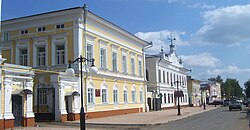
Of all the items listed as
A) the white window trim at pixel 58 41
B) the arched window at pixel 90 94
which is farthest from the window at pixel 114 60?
the white window trim at pixel 58 41

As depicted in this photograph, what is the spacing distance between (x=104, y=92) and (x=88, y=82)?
3707mm

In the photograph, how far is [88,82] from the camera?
3069 centimetres

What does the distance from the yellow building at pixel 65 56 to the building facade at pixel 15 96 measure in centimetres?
383

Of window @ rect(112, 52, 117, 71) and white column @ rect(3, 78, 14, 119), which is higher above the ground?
window @ rect(112, 52, 117, 71)

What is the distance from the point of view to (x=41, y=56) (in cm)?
3134

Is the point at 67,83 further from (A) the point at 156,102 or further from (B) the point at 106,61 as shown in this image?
(A) the point at 156,102

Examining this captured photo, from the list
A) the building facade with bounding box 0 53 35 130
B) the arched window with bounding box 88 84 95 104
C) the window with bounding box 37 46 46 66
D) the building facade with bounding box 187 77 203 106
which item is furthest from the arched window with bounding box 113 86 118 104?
the building facade with bounding box 187 77 203 106

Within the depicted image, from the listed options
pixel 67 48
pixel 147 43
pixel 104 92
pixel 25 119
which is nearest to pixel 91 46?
pixel 67 48

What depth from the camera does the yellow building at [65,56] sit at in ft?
88.2

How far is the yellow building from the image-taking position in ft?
88.2

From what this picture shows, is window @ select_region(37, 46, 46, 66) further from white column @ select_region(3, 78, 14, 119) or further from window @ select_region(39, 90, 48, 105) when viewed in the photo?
white column @ select_region(3, 78, 14, 119)

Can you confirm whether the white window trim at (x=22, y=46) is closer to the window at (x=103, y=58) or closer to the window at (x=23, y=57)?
the window at (x=23, y=57)

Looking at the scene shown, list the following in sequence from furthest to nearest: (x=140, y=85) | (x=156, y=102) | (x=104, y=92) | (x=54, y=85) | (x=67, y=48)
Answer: (x=156, y=102) → (x=140, y=85) → (x=104, y=92) → (x=67, y=48) → (x=54, y=85)

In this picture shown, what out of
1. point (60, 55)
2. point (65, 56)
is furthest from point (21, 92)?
point (60, 55)
